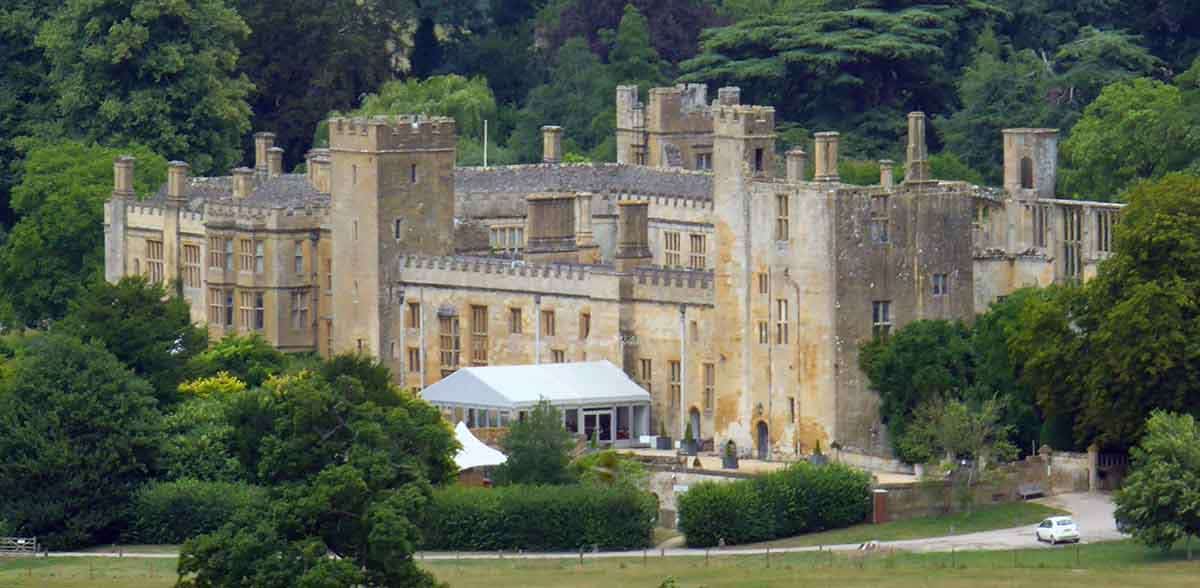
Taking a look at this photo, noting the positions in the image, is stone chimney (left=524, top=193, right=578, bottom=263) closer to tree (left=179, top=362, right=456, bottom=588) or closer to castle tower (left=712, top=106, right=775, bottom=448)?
castle tower (left=712, top=106, right=775, bottom=448)

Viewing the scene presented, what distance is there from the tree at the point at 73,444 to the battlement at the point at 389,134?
15451 mm

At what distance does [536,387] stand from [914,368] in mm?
9968

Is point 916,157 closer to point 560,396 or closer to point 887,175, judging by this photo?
point 887,175

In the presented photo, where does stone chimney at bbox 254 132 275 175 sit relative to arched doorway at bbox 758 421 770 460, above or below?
above

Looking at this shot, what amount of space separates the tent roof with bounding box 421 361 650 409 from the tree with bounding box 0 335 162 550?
970 cm

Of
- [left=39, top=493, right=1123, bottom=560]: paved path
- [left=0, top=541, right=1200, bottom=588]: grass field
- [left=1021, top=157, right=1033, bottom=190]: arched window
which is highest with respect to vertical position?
[left=1021, top=157, right=1033, bottom=190]: arched window

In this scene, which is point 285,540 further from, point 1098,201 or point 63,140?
point 63,140

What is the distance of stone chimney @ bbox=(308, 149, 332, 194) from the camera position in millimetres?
154125

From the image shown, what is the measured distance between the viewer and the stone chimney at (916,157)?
138375mm

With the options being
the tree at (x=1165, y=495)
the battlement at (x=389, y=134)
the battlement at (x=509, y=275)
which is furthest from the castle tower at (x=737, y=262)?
the tree at (x=1165, y=495)

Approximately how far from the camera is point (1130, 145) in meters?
149

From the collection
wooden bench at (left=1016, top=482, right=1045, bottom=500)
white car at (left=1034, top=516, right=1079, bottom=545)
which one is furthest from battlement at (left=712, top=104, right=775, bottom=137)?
white car at (left=1034, top=516, right=1079, bottom=545)

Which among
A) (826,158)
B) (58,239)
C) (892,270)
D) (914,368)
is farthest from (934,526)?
(58,239)

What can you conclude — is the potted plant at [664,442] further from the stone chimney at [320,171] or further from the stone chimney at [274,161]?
the stone chimney at [274,161]
